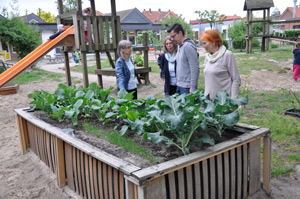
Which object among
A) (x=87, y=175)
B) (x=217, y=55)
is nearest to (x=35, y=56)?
(x=87, y=175)

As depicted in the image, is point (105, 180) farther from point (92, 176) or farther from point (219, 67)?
point (219, 67)

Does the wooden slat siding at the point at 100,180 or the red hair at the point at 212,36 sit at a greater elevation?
the red hair at the point at 212,36

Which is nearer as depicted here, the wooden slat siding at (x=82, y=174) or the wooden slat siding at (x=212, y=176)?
the wooden slat siding at (x=212, y=176)

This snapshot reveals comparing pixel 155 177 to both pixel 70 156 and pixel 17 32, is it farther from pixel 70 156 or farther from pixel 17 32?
pixel 17 32

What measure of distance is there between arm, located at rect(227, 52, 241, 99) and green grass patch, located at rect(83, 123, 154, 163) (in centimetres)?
117

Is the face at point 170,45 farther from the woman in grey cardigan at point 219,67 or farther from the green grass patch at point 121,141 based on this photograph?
the green grass patch at point 121,141

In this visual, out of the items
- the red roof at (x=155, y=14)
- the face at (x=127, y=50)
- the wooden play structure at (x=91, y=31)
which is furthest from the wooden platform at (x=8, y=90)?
the red roof at (x=155, y=14)

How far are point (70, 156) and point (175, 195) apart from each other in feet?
4.42

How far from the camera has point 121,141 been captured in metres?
2.82

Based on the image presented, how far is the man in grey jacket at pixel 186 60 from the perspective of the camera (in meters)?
3.78

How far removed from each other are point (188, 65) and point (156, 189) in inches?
85.7

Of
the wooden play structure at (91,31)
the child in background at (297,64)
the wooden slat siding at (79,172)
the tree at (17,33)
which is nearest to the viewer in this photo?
the wooden slat siding at (79,172)

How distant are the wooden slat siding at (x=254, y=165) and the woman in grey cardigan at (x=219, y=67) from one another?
1.92 ft

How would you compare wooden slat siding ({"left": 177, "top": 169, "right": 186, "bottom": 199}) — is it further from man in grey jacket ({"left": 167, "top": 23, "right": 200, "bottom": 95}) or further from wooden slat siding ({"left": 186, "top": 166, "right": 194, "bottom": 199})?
man in grey jacket ({"left": 167, "top": 23, "right": 200, "bottom": 95})
